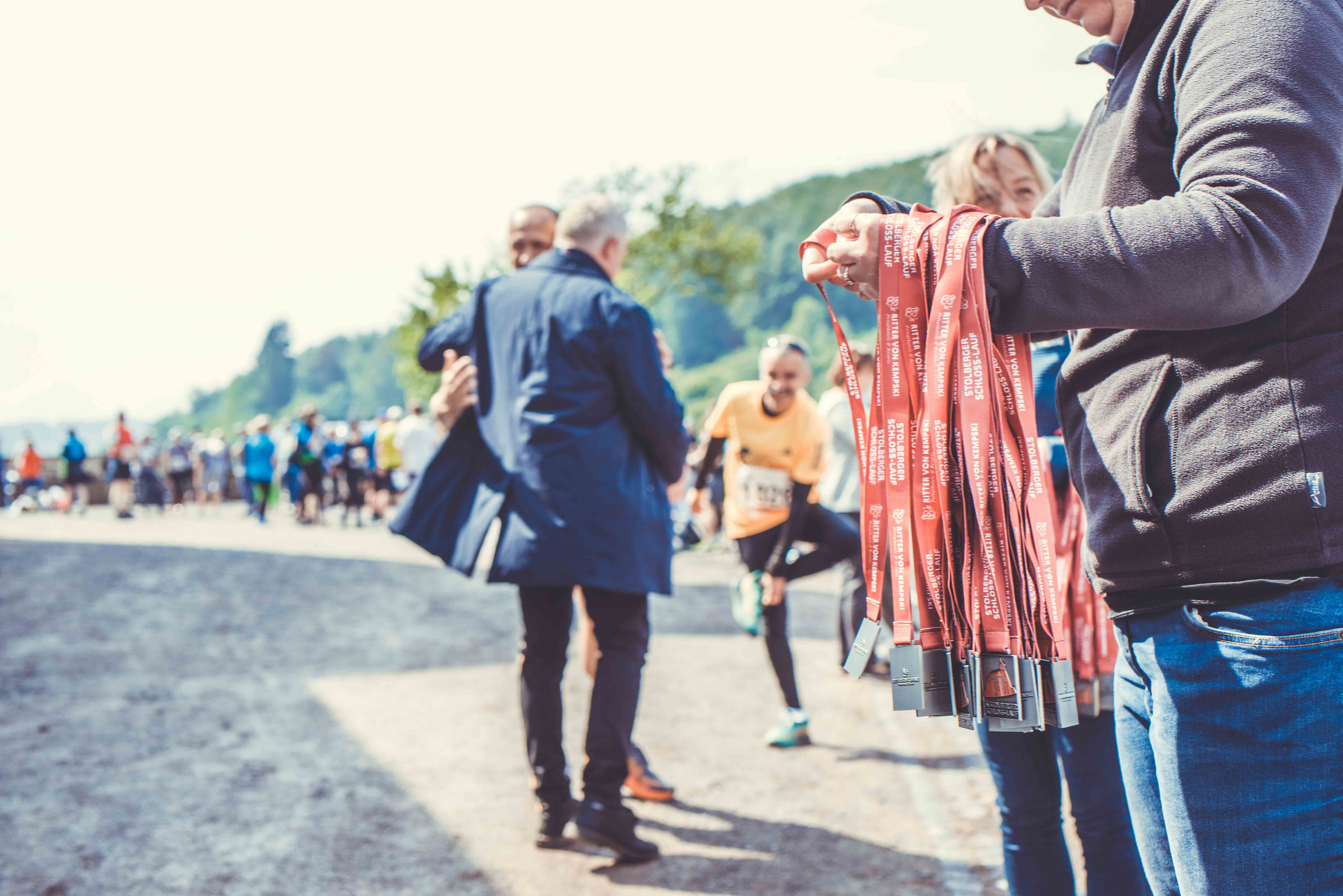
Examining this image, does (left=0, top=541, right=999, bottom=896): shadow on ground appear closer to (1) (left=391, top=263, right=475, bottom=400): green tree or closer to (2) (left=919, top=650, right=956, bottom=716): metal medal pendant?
(2) (left=919, top=650, right=956, bottom=716): metal medal pendant

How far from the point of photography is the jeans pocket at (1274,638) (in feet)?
3.79

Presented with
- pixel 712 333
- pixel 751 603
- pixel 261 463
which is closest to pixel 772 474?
pixel 751 603

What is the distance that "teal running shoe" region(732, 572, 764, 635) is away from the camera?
4.68 meters

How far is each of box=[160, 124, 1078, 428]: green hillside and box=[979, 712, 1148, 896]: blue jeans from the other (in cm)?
150

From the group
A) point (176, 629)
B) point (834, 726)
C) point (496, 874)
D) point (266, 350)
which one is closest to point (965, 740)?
point (834, 726)

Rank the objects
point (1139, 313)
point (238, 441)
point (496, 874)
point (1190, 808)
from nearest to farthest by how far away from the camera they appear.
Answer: point (1139, 313) < point (1190, 808) < point (496, 874) < point (238, 441)

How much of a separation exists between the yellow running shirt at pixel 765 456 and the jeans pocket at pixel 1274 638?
3.53 metres

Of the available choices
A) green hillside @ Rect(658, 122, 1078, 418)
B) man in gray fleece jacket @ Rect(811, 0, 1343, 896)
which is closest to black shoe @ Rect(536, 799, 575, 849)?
man in gray fleece jacket @ Rect(811, 0, 1343, 896)

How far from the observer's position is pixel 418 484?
137 inches

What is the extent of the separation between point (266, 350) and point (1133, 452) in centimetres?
14425

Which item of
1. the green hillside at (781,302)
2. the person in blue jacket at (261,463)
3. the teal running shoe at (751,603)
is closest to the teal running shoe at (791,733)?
the teal running shoe at (751,603)

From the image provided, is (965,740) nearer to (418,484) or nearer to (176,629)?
(418,484)

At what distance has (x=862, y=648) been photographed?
4.33ft

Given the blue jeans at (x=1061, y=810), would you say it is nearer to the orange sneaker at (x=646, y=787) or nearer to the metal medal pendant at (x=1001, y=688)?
the metal medal pendant at (x=1001, y=688)
